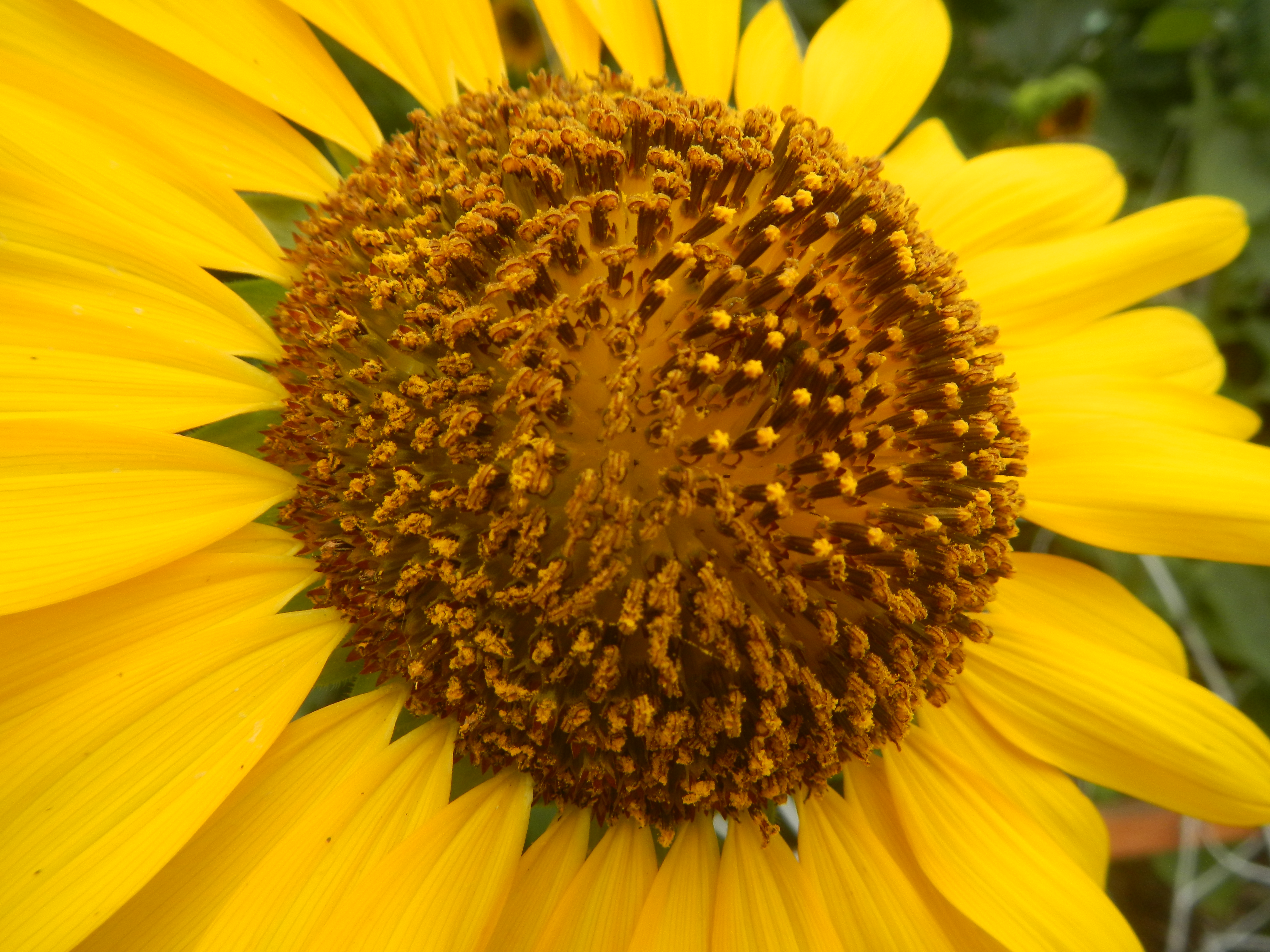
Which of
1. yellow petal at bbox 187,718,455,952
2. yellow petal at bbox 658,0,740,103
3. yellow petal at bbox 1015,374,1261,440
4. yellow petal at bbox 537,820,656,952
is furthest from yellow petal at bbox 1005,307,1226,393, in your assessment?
yellow petal at bbox 187,718,455,952

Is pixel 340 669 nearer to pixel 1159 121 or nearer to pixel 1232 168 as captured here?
pixel 1232 168

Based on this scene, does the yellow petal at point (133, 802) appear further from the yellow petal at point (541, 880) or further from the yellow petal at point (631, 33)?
the yellow petal at point (631, 33)

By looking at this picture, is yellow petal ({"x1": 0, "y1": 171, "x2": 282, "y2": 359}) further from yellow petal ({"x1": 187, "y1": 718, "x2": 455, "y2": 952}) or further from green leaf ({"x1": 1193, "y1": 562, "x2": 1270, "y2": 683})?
green leaf ({"x1": 1193, "y1": 562, "x2": 1270, "y2": 683})

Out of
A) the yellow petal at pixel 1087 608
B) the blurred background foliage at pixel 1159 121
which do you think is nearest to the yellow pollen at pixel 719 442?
the yellow petal at pixel 1087 608

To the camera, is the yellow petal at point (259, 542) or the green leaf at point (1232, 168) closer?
the yellow petal at point (259, 542)

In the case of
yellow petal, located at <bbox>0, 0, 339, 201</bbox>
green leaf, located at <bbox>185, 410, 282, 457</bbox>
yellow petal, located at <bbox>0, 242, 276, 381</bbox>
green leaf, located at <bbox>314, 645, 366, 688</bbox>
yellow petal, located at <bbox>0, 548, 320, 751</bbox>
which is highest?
yellow petal, located at <bbox>0, 0, 339, 201</bbox>

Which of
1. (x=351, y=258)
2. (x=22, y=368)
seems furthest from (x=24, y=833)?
(x=351, y=258)
